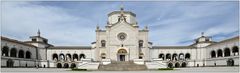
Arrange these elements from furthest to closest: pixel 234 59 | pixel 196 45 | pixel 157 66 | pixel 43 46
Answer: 1. pixel 196 45
2. pixel 43 46
3. pixel 234 59
4. pixel 157 66

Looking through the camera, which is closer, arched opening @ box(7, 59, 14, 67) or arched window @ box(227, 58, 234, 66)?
arched opening @ box(7, 59, 14, 67)

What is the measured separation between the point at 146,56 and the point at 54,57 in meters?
21.7

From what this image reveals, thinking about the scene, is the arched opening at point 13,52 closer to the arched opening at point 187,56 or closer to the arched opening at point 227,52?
the arched opening at point 187,56

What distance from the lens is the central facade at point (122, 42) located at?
182 ft

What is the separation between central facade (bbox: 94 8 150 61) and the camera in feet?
182

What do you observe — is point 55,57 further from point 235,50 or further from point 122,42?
point 235,50

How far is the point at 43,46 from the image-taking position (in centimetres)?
6431

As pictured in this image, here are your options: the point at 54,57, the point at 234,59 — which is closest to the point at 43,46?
the point at 54,57

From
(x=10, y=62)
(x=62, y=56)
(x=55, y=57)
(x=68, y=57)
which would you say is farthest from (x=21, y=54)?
(x=68, y=57)

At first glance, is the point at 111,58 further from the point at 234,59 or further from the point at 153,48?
the point at 234,59

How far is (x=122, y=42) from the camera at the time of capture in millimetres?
56281

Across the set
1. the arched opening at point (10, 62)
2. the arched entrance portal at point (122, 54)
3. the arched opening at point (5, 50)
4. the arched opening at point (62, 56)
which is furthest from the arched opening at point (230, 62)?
the arched opening at point (5, 50)

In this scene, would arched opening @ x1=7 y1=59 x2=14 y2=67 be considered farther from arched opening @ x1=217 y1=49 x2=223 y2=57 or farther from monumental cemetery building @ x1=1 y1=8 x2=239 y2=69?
arched opening @ x1=217 y1=49 x2=223 y2=57

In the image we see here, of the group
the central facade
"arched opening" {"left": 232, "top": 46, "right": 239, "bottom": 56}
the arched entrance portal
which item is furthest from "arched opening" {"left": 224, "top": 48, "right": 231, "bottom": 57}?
the arched entrance portal
